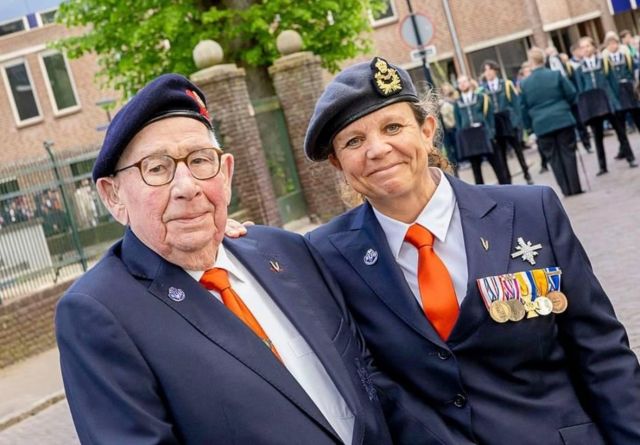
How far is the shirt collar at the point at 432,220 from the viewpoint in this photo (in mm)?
3135

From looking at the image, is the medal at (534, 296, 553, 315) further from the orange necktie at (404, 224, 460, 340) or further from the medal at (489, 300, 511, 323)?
the orange necktie at (404, 224, 460, 340)

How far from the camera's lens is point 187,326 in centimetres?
259

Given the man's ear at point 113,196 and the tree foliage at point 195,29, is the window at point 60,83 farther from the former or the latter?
the man's ear at point 113,196

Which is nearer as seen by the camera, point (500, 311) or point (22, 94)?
point (500, 311)

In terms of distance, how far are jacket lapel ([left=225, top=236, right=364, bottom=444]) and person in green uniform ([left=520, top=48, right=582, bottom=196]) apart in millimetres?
11769

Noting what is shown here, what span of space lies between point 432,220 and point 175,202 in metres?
0.89

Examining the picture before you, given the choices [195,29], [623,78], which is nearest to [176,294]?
[623,78]

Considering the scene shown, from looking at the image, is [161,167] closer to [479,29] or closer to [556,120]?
[556,120]

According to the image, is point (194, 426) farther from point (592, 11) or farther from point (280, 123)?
→ point (592, 11)

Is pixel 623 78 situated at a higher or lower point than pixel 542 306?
higher

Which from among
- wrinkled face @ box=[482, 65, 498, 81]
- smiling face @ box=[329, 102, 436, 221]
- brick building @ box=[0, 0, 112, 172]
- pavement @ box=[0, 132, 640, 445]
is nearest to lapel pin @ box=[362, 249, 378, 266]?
smiling face @ box=[329, 102, 436, 221]

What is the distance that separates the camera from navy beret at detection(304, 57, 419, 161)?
3115mm

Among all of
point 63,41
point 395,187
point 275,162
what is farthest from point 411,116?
point 63,41

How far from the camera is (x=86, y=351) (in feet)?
8.09
